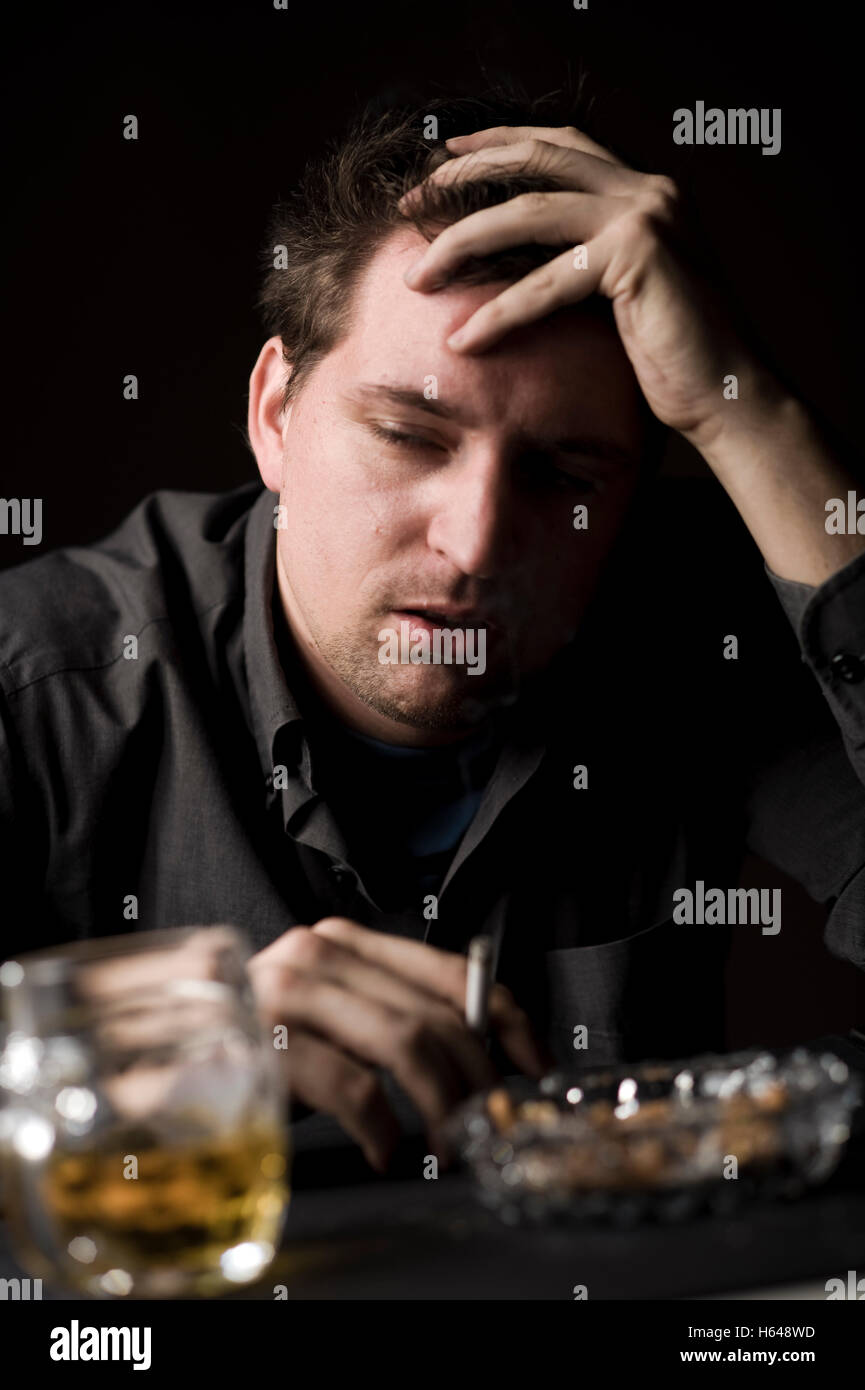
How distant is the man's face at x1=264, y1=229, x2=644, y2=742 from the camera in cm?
146

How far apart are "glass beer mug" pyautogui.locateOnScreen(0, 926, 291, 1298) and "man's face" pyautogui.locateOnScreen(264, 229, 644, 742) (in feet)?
2.55

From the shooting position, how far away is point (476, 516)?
1433mm

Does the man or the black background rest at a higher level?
the black background

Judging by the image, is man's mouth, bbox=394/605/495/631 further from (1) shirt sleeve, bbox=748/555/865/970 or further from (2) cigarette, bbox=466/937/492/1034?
(2) cigarette, bbox=466/937/492/1034

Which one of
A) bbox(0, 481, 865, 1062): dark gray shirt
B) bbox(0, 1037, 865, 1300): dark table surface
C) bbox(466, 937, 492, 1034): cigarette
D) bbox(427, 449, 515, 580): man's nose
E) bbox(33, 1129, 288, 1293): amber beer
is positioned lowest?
bbox(0, 1037, 865, 1300): dark table surface

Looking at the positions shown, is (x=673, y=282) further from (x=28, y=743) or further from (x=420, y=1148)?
(x=420, y=1148)

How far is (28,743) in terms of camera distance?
5.26 ft

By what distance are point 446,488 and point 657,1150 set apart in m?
0.83

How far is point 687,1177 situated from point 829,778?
3.52 feet
